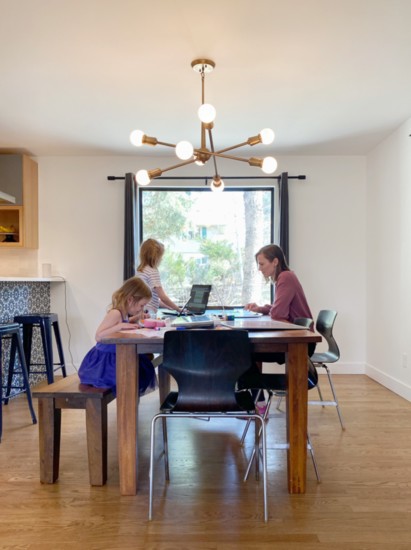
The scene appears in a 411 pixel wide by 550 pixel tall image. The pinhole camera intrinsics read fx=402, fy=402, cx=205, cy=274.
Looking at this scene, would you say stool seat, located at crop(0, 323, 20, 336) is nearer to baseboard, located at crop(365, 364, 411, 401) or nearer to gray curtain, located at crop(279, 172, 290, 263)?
gray curtain, located at crop(279, 172, 290, 263)

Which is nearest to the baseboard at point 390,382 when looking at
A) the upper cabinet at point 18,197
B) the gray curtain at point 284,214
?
the gray curtain at point 284,214

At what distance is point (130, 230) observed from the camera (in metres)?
4.50

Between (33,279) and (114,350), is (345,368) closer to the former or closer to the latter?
(114,350)

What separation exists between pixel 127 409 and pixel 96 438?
26 centimetres

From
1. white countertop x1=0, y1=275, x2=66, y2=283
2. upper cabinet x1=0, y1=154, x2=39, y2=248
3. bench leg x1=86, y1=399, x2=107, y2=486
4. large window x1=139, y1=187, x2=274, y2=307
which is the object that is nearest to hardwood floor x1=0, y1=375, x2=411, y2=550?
bench leg x1=86, y1=399, x2=107, y2=486

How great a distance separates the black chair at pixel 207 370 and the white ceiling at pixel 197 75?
1756 mm

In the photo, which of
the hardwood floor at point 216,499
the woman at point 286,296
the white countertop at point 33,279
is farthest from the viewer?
the white countertop at point 33,279

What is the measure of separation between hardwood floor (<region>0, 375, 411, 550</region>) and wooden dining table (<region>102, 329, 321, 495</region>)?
11 centimetres

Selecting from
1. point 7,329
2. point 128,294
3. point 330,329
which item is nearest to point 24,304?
point 7,329

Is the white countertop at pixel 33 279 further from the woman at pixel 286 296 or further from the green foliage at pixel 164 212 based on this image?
the woman at pixel 286 296

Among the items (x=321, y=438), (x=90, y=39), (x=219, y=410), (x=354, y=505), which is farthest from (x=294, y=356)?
(x=90, y=39)

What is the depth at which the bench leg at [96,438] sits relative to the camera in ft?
6.75

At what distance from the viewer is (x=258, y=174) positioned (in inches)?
185

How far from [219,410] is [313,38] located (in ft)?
7.30
